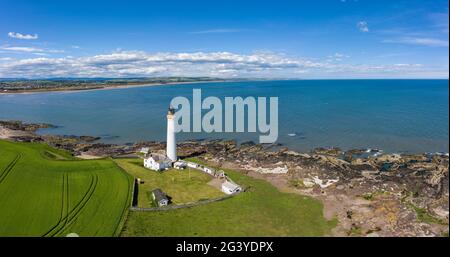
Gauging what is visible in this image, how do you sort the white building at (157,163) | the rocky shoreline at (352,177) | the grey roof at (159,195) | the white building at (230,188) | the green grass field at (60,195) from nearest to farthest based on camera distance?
the green grass field at (60,195) → the rocky shoreline at (352,177) → the grey roof at (159,195) → the white building at (230,188) → the white building at (157,163)

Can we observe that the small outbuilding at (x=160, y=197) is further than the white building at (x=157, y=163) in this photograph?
No

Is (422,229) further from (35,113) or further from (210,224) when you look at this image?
(35,113)

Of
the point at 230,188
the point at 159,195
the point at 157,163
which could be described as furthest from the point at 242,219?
the point at 157,163

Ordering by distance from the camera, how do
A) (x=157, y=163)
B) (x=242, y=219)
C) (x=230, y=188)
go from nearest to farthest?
1. (x=242, y=219)
2. (x=230, y=188)
3. (x=157, y=163)

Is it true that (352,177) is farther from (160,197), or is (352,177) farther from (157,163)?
(157,163)

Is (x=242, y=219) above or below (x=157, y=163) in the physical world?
below

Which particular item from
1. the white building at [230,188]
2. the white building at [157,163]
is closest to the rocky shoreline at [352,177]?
the white building at [230,188]

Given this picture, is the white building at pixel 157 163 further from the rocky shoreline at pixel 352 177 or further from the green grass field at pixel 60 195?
the rocky shoreline at pixel 352 177
